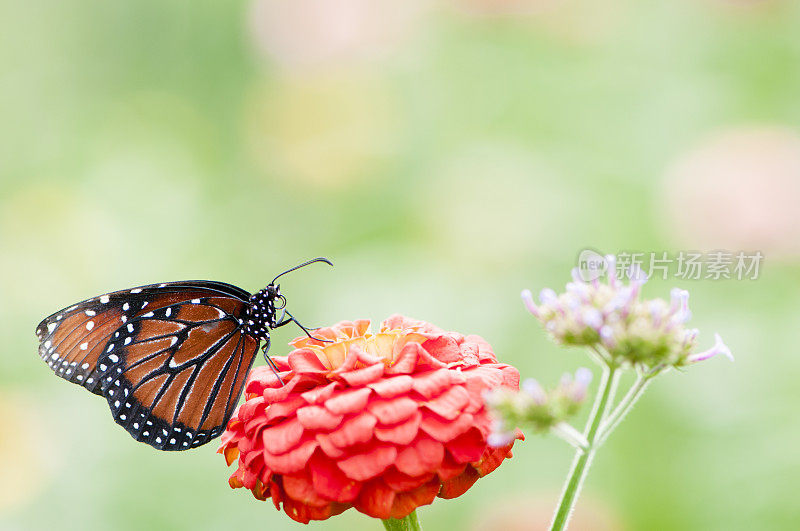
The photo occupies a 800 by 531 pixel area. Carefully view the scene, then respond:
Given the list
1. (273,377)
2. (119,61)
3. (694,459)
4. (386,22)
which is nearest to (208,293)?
(273,377)

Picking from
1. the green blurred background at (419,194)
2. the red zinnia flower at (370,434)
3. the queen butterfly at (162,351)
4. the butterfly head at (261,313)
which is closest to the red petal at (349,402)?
the red zinnia flower at (370,434)

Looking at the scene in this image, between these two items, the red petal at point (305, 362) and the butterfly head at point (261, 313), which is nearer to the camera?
the red petal at point (305, 362)

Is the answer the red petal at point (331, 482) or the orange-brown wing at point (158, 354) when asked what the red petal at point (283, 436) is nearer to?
the red petal at point (331, 482)

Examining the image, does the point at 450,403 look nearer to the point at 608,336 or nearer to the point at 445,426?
the point at 445,426

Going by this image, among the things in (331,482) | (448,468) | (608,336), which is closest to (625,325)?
(608,336)

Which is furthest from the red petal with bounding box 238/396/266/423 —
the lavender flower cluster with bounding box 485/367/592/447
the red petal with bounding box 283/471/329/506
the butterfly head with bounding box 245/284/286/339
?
the butterfly head with bounding box 245/284/286/339

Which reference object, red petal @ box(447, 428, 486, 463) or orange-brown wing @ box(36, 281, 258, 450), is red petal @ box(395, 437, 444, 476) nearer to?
red petal @ box(447, 428, 486, 463)

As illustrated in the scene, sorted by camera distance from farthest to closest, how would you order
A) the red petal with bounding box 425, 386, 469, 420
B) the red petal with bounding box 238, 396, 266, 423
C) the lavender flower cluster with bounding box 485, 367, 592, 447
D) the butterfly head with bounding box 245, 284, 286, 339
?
the butterfly head with bounding box 245, 284, 286, 339, the red petal with bounding box 238, 396, 266, 423, the red petal with bounding box 425, 386, 469, 420, the lavender flower cluster with bounding box 485, 367, 592, 447

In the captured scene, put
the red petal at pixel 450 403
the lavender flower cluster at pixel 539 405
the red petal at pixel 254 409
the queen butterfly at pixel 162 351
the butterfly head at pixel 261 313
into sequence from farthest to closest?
1. the butterfly head at pixel 261 313
2. the queen butterfly at pixel 162 351
3. the red petal at pixel 254 409
4. the red petal at pixel 450 403
5. the lavender flower cluster at pixel 539 405
